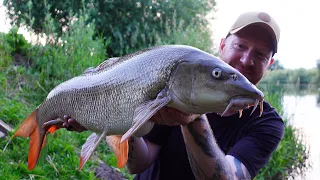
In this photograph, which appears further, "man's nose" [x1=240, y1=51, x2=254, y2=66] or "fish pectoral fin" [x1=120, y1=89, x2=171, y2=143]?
"man's nose" [x1=240, y1=51, x2=254, y2=66]

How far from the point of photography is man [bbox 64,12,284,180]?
1.74m

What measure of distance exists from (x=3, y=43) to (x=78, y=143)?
A: 1.72m

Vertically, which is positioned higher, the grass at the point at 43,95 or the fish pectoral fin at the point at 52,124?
the fish pectoral fin at the point at 52,124

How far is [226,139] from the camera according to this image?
209 cm

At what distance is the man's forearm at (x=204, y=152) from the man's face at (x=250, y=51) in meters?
0.61

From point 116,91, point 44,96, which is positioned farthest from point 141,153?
point 44,96

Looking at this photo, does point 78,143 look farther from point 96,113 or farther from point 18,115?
point 96,113

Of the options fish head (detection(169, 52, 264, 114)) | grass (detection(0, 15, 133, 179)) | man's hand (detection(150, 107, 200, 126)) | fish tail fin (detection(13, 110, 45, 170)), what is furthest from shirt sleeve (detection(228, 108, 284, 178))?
grass (detection(0, 15, 133, 179))

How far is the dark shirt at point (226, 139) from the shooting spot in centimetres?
202

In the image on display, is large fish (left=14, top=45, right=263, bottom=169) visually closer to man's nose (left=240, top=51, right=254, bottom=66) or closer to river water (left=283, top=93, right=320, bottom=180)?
man's nose (left=240, top=51, right=254, bottom=66)

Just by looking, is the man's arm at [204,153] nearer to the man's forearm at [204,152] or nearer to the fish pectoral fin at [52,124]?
the man's forearm at [204,152]

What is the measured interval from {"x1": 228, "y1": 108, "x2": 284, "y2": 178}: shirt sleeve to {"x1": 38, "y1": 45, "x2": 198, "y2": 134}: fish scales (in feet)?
2.25

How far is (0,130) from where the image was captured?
307cm

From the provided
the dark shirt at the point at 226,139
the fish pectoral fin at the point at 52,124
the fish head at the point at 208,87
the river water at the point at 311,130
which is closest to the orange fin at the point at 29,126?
the fish pectoral fin at the point at 52,124
